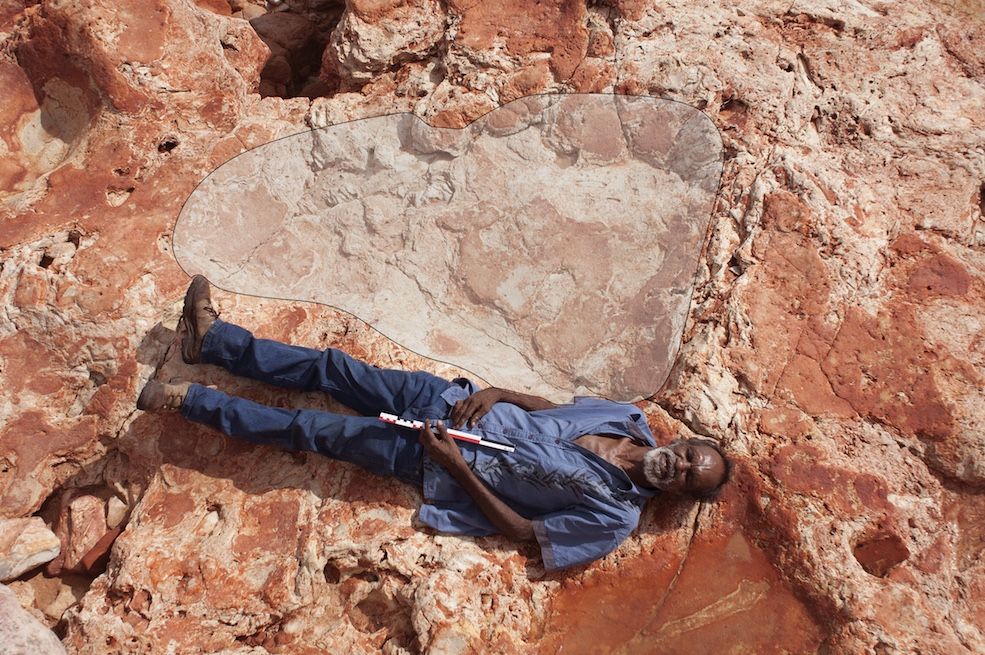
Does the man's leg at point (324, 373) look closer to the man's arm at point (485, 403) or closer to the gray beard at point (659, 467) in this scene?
the man's arm at point (485, 403)

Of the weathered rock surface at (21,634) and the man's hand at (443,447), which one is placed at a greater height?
the man's hand at (443,447)

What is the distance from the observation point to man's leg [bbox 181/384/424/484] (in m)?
3.09

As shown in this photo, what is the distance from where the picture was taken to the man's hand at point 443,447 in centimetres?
296

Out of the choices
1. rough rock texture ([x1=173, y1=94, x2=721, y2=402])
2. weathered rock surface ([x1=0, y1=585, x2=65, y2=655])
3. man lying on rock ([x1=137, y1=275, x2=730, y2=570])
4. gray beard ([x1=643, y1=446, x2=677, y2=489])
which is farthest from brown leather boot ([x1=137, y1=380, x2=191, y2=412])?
gray beard ([x1=643, y1=446, x2=677, y2=489])

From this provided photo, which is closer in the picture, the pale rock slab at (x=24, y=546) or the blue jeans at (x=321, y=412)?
the blue jeans at (x=321, y=412)

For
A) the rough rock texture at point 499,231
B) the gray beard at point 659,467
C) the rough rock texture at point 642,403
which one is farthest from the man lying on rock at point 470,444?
the rough rock texture at point 499,231

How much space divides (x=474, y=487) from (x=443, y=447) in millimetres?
199

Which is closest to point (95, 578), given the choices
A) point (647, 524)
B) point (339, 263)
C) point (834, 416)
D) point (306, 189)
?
point (339, 263)

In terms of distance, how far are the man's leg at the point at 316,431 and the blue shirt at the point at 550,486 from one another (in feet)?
0.39

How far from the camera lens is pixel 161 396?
10.3 feet

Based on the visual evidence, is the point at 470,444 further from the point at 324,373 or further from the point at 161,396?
the point at 161,396

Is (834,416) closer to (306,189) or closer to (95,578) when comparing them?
(306,189)

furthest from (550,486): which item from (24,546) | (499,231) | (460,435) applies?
(24,546)

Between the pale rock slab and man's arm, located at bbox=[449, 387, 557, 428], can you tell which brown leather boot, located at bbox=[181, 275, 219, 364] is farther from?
man's arm, located at bbox=[449, 387, 557, 428]
